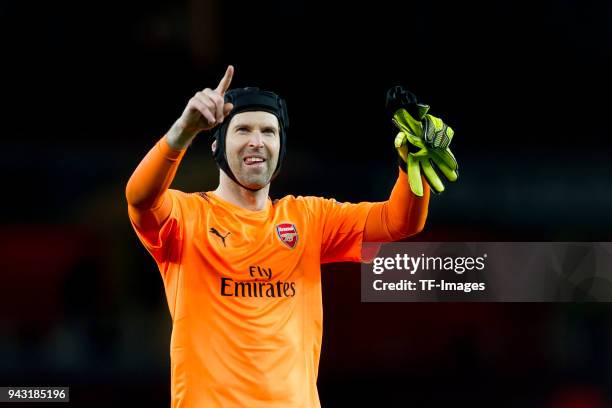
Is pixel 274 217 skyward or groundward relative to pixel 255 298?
skyward

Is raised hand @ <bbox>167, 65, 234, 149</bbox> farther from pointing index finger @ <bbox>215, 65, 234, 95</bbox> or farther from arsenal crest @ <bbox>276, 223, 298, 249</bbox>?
arsenal crest @ <bbox>276, 223, 298, 249</bbox>

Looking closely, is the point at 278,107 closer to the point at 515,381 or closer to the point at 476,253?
the point at 476,253

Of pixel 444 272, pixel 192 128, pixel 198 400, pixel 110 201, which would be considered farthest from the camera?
pixel 110 201

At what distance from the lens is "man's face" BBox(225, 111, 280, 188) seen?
11.4ft

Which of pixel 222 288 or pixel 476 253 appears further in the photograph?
pixel 476 253

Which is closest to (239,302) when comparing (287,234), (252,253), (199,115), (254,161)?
(252,253)

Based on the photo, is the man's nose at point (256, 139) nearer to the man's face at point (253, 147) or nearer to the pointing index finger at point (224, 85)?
the man's face at point (253, 147)

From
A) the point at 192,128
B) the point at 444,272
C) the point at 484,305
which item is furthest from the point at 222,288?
the point at 484,305

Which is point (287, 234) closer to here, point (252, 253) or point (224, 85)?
point (252, 253)

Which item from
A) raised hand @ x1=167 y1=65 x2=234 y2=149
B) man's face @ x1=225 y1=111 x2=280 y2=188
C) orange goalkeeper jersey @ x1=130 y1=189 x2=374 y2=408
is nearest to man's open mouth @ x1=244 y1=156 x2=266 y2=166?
man's face @ x1=225 y1=111 x2=280 y2=188

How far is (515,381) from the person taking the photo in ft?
21.3

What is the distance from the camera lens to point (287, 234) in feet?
11.7

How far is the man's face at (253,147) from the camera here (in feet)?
11.4

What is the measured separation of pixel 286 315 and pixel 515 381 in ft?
11.6
